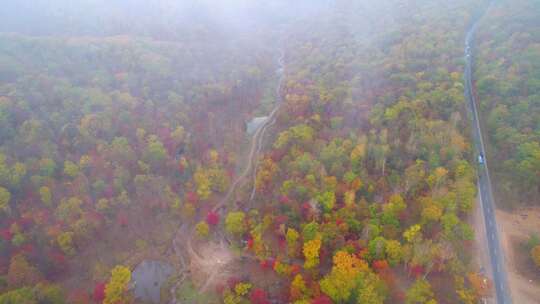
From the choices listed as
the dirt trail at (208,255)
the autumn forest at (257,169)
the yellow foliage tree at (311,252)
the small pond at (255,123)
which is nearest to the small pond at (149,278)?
the autumn forest at (257,169)

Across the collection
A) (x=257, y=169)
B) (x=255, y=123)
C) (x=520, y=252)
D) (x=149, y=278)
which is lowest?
(x=149, y=278)

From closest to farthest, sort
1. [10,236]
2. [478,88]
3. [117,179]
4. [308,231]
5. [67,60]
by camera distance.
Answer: [308,231] → [10,236] → [117,179] → [478,88] → [67,60]

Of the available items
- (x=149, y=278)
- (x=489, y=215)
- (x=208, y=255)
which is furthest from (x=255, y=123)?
(x=489, y=215)

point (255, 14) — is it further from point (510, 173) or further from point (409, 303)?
point (409, 303)

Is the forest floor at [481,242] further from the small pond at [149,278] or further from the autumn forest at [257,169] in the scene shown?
the small pond at [149,278]

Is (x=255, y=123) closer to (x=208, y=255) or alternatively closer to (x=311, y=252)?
(x=208, y=255)

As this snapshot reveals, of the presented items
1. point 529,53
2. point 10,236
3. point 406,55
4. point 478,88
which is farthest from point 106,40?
point 529,53

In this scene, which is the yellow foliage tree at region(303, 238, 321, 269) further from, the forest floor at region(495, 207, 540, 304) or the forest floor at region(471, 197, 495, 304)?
the forest floor at region(495, 207, 540, 304)

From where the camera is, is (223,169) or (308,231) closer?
(308,231)
